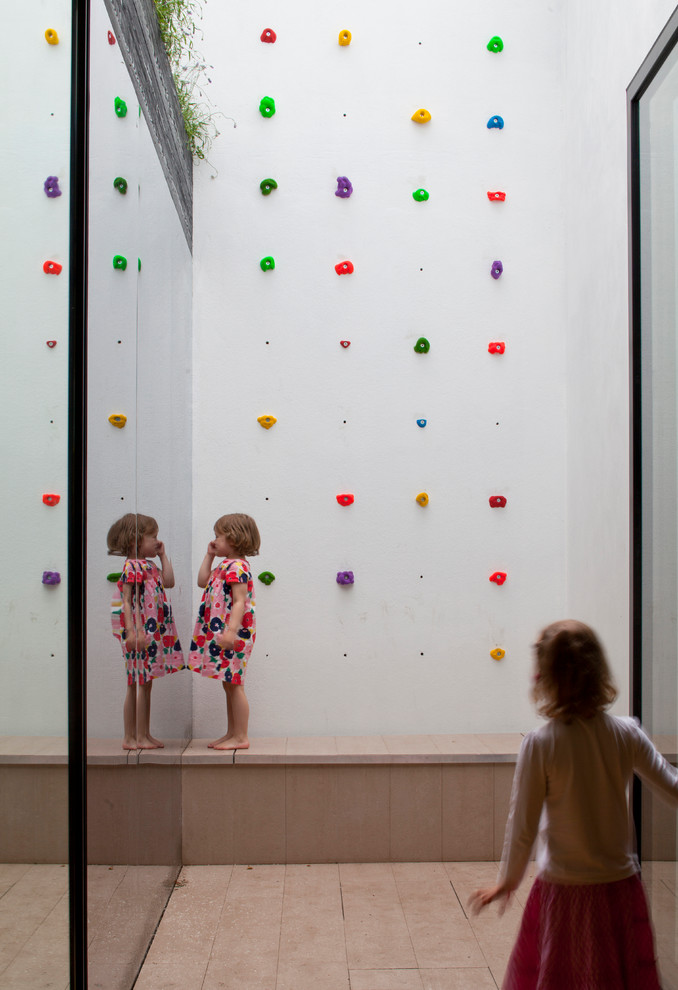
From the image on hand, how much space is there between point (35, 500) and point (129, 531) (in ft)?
2.64

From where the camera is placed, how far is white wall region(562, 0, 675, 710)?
299 centimetres

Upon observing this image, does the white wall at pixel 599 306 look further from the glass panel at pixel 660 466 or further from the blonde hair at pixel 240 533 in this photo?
the blonde hair at pixel 240 533

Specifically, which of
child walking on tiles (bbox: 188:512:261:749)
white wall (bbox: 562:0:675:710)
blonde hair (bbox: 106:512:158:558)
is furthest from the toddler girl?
white wall (bbox: 562:0:675:710)

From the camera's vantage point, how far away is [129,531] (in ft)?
7.22

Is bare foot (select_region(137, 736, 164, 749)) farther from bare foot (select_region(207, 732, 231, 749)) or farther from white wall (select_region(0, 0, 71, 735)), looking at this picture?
white wall (select_region(0, 0, 71, 735))

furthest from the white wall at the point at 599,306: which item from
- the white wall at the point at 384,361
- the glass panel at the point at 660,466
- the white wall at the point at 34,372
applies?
the white wall at the point at 34,372

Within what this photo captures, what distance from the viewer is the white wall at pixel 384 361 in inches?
144

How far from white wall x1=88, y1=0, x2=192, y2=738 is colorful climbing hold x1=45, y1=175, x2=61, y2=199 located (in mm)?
300

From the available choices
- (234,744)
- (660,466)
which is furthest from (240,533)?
(660,466)

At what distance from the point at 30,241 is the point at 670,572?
1718 millimetres

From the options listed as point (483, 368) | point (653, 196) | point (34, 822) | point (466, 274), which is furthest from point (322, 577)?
point (34, 822)

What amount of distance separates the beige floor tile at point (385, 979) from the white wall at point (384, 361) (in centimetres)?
128

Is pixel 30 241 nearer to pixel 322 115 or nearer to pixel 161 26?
pixel 161 26

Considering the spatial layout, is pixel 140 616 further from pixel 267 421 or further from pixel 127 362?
pixel 267 421
